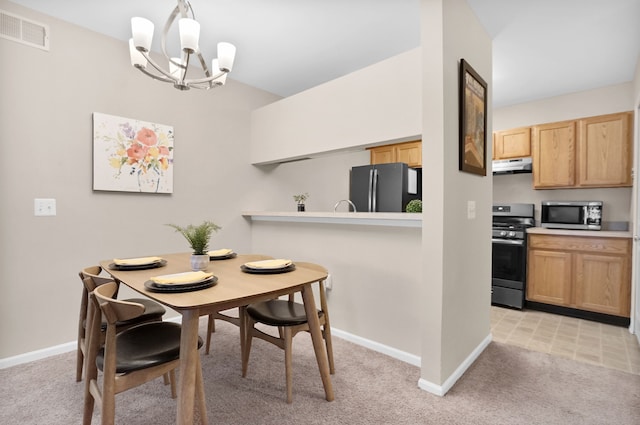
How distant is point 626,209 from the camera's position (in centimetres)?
352

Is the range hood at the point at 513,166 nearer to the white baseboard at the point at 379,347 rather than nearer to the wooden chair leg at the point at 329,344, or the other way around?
the white baseboard at the point at 379,347

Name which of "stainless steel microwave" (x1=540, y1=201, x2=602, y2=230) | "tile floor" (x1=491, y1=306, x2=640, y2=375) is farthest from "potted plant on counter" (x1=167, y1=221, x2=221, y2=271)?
"stainless steel microwave" (x1=540, y1=201, x2=602, y2=230)

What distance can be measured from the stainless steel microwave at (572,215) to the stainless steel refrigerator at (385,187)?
1.53 m

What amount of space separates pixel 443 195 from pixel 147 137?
8.27 ft

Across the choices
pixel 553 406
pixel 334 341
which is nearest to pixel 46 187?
pixel 334 341

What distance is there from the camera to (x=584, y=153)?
3545 millimetres

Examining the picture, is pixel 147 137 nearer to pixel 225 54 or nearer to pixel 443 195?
pixel 225 54

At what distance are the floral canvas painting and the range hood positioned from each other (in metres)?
3.86

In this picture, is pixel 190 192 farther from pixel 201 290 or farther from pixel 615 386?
pixel 615 386

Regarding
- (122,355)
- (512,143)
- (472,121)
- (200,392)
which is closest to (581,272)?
(512,143)

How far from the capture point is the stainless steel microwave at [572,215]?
11.5ft

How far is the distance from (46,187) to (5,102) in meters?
0.61

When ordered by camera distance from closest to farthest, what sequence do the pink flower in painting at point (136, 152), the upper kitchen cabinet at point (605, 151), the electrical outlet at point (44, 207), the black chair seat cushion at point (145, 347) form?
the black chair seat cushion at point (145, 347), the electrical outlet at point (44, 207), the pink flower in painting at point (136, 152), the upper kitchen cabinet at point (605, 151)

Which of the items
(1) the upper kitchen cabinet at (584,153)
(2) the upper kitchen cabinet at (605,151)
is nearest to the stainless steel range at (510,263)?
(1) the upper kitchen cabinet at (584,153)
